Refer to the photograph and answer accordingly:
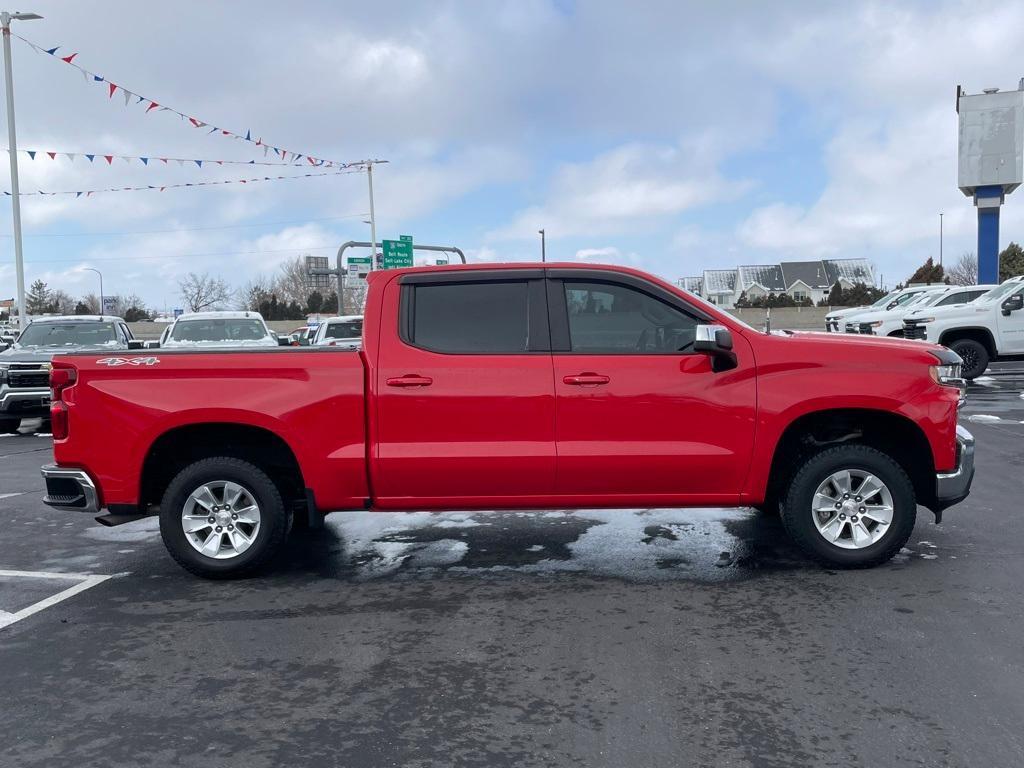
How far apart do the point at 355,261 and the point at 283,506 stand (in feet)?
149

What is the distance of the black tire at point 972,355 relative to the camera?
683 inches

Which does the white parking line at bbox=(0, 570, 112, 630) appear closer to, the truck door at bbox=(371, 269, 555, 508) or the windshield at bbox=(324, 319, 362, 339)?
the truck door at bbox=(371, 269, 555, 508)

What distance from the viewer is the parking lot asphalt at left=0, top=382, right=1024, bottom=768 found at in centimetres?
352

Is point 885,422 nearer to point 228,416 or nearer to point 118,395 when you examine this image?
point 228,416

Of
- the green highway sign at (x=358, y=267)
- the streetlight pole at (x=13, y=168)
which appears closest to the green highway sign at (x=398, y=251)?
the green highway sign at (x=358, y=267)

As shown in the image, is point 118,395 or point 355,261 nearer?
point 118,395

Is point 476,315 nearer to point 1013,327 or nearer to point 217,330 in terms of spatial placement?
point 217,330

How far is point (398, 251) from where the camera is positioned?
137 ft

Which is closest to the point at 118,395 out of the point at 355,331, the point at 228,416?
the point at 228,416

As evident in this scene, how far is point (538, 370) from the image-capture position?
556 cm

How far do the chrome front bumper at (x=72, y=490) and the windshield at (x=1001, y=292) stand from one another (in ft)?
55.2

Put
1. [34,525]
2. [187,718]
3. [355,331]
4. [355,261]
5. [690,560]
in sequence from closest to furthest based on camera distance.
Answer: [187,718] < [690,560] < [34,525] < [355,331] < [355,261]

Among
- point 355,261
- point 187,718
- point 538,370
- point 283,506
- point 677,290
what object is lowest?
point 187,718

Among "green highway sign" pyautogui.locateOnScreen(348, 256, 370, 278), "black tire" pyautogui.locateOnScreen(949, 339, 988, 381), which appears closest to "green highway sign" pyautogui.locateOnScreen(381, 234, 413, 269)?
"green highway sign" pyautogui.locateOnScreen(348, 256, 370, 278)
